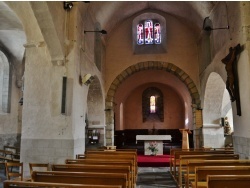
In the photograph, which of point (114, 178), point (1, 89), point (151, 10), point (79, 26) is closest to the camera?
point (114, 178)

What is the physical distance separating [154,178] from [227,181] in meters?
3.98

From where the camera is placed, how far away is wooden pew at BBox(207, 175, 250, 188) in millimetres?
2726

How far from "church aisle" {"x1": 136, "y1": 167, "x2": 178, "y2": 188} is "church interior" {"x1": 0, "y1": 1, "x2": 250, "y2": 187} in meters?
1.73

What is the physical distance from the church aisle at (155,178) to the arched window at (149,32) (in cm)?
551

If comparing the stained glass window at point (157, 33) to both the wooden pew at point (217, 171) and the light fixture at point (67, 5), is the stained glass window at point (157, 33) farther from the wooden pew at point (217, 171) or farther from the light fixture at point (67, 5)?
the wooden pew at point (217, 171)

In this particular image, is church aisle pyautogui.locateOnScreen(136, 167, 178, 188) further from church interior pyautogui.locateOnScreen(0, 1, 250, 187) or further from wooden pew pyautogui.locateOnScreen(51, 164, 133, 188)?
wooden pew pyautogui.locateOnScreen(51, 164, 133, 188)

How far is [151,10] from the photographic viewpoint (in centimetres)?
1071

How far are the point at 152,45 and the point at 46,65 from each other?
5852mm

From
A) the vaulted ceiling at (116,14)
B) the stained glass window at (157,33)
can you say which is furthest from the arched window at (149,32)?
the vaulted ceiling at (116,14)

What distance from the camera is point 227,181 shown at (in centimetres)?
278

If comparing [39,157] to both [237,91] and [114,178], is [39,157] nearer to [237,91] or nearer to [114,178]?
[114,178]

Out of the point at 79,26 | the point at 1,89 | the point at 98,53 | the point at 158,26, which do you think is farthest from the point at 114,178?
the point at 158,26

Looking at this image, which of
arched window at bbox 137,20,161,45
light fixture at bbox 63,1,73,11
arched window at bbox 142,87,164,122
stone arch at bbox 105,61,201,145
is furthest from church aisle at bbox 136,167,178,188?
arched window at bbox 142,87,164,122

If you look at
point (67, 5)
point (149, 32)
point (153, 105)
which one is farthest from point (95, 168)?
point (153, 105)
